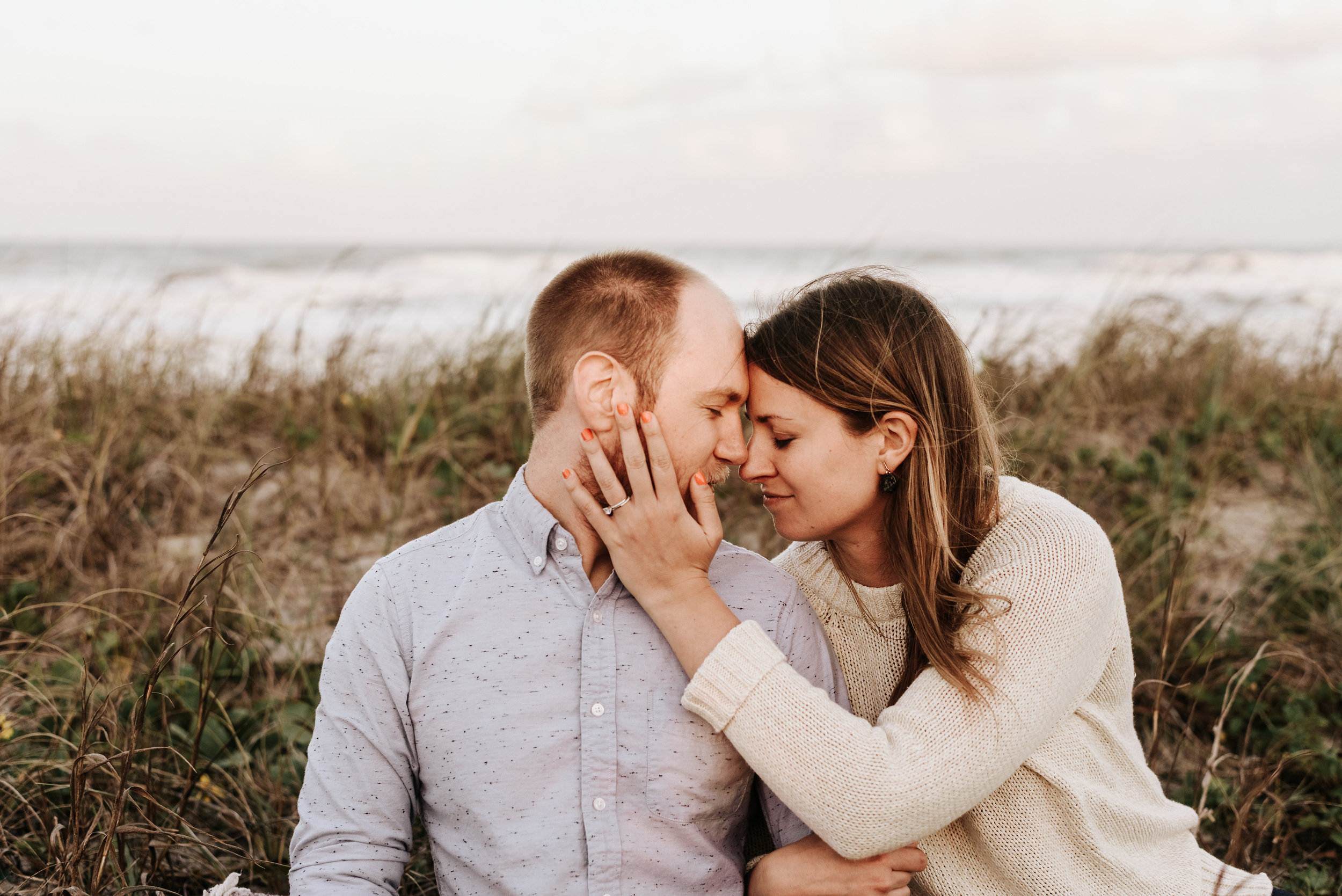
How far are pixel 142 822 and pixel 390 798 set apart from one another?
1.12m

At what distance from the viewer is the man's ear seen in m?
1.99

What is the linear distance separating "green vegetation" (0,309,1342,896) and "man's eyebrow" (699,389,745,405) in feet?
2.97

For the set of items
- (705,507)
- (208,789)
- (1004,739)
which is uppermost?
(705,507)

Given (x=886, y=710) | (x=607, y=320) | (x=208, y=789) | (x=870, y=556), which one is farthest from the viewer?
(x=208, y=789)

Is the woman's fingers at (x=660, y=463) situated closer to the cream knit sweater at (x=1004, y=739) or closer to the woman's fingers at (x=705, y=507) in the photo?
the woman's fingers at (x=705, y=507)

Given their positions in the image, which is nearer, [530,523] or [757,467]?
[530,523]

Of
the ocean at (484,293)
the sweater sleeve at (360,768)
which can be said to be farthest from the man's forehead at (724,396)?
the sweater sleeve at (360,768)

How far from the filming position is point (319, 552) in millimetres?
4227

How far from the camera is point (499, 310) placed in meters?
6.31

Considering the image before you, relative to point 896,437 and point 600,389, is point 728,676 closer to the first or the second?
point 600,389

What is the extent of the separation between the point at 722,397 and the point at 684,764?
0.74 meters

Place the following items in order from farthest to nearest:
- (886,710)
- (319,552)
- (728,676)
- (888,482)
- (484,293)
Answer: (484,293) → (319,552) → (888,482) → (886,710) → (728,676)

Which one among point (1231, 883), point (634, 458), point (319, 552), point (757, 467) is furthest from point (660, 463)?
point (319, 552)

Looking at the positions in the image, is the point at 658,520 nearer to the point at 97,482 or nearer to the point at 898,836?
the point at 898,836
